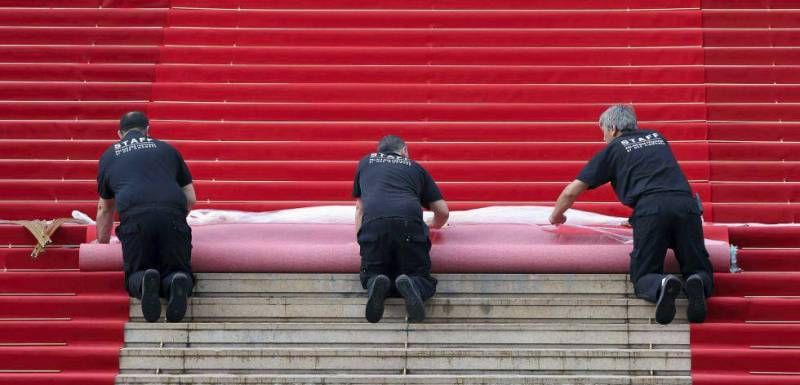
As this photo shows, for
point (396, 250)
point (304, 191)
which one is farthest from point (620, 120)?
point (304, 191)

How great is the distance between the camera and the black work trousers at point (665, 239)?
5840 mm

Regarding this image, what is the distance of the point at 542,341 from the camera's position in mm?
5887

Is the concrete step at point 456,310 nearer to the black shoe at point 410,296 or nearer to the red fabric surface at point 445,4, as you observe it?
the black shoe at point 410,296

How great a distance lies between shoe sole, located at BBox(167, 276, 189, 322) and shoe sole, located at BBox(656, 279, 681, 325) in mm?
2111

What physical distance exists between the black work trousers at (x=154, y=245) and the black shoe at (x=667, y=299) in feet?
6.94

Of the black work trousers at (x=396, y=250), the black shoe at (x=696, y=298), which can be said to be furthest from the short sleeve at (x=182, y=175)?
the black shoe at (x=696, y=298)

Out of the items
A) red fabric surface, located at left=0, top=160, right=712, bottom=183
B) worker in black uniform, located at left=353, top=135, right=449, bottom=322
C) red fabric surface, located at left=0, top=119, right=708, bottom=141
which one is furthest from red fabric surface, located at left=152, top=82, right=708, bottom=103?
worker in black uniform, located at left=353, top=135, right=449, bottom=322

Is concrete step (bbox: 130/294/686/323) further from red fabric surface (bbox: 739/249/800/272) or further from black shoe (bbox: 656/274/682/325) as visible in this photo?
red fabric surface (bbox: 739/249/800/272)

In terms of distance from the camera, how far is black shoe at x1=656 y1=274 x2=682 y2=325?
18.8 ft

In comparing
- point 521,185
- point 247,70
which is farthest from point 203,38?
point 521,185

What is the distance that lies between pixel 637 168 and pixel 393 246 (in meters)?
1.19

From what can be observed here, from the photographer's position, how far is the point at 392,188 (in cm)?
601

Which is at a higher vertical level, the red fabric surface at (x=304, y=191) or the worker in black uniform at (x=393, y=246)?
the red fabric surface at (x=304, y=191)

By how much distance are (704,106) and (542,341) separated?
8.41 ft
